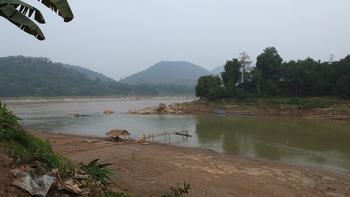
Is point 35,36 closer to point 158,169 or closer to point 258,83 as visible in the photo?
point 158,169

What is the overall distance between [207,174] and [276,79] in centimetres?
6413

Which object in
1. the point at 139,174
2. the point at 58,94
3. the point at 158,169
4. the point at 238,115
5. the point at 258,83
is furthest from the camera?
the point at 58,94

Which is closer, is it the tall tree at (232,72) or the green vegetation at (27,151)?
the green vegetation at (27,151)

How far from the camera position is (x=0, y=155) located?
905 centimetres

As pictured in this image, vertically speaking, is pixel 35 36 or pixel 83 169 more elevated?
pixel 35 36

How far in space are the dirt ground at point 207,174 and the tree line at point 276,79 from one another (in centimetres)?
4909

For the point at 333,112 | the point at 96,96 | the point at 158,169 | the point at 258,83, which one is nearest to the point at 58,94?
the point at 96,96

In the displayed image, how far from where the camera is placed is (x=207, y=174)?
880 inches

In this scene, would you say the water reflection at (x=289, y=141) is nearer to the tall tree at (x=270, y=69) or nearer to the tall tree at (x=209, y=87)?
the tall tree at (x=270, y=69)

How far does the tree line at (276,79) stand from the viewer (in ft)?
240

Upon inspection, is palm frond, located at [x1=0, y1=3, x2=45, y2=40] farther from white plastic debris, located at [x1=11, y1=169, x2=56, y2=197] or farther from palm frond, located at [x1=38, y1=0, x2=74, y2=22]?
white plastic debris, located at [x1=11, y1=169, x2=56, y2=197]

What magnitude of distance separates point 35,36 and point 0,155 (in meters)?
3.20

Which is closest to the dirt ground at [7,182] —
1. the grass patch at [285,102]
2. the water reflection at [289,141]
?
Answer: the water reflection at [289,141]

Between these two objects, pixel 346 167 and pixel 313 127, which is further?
pixel 313 127
